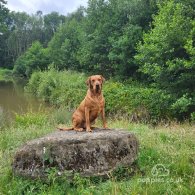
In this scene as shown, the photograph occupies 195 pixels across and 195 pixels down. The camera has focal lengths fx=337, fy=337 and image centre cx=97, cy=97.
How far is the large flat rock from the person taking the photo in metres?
5.71

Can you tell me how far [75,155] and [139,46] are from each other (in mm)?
13902

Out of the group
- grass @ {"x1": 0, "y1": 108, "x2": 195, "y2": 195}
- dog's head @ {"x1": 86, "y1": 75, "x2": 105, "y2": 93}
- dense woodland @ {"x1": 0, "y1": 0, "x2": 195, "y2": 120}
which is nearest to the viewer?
grass @ {"x1": 0, "y1": 108, "x2": 195, "y2": 195}

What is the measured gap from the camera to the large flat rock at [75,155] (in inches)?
225

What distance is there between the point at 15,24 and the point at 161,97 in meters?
94.9

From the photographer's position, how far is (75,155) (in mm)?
5727

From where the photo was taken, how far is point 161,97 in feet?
51.8

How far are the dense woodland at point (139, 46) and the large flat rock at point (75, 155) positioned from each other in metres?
8.47

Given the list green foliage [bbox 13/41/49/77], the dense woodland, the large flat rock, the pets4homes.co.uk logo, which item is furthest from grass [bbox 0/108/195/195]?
green foliage [bbox 13/41/49/77]

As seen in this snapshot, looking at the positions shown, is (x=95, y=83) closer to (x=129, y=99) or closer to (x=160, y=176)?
(x=160, y=176)

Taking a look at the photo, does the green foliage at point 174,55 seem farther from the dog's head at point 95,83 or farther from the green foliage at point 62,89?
the dog's head at point 95,83

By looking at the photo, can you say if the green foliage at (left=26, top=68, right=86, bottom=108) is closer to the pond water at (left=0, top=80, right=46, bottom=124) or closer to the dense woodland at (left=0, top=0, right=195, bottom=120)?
the pond water at (left=0, top=80, right=46, bottom=124)

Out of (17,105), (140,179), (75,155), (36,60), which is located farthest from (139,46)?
(36,60)

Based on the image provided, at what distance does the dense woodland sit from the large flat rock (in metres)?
8.47

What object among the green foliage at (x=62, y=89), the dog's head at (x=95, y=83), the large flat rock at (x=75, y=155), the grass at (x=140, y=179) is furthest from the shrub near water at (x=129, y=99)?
the large flat rock at (x=75, y=155)
